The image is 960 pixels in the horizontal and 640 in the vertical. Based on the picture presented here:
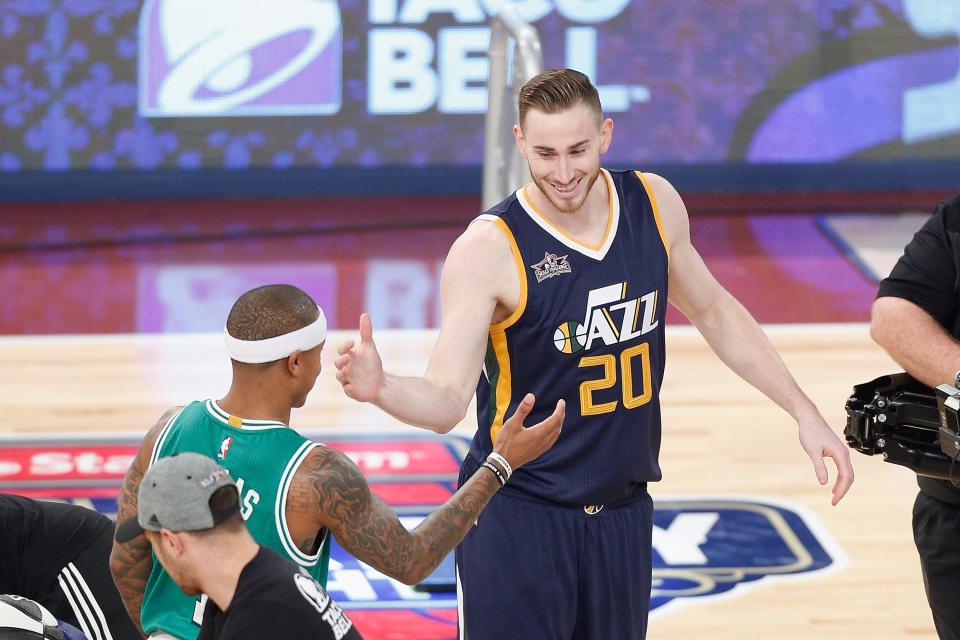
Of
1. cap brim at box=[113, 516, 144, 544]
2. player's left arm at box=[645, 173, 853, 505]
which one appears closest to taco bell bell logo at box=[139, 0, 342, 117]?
player's left arm at box=[645, 173, 853, 505]

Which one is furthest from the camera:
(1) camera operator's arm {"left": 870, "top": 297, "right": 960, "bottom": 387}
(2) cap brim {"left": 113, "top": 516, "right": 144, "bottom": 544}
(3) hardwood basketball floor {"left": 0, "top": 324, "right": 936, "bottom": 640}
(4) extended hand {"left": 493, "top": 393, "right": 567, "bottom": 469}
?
(3) hardwood basketball floor {"left": 0, "top": 324, "right": 936, "bottom": 640}

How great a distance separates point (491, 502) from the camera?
347 centimetres

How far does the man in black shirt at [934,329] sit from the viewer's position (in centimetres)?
347

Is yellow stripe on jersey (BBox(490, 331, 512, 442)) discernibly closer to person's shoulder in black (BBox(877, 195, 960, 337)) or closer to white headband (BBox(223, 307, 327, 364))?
white headband (BBox(223, 307, 327, 364))

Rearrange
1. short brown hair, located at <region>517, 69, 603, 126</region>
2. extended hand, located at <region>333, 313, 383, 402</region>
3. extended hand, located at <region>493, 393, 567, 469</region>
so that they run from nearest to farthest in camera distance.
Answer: extended hand, located at <region>333, 313, 383, 402</region>, extended hand, located at <region>493, 393, 567, 469</region>, short brown hair, located at <region>517, 69, 603, 126</region>

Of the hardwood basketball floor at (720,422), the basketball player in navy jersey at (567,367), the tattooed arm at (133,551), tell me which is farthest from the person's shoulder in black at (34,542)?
the hardwood basketball floor at (720,422)

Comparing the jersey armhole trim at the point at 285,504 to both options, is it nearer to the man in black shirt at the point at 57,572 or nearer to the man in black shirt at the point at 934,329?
the man in black shirt at the point at 57,572

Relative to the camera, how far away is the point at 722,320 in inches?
142

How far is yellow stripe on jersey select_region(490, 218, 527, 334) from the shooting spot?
10.8 ft

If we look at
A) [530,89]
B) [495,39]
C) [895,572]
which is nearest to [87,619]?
[530,89]

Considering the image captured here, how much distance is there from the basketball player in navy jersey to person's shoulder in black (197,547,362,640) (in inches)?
27.4

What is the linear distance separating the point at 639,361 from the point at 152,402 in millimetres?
4256

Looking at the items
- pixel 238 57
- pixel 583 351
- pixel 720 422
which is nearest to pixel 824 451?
pixel 583 351

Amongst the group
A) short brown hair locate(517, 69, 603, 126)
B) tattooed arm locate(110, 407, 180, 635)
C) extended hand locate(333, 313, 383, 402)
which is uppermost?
short brown hair locate(517, 69, 603, 126)
